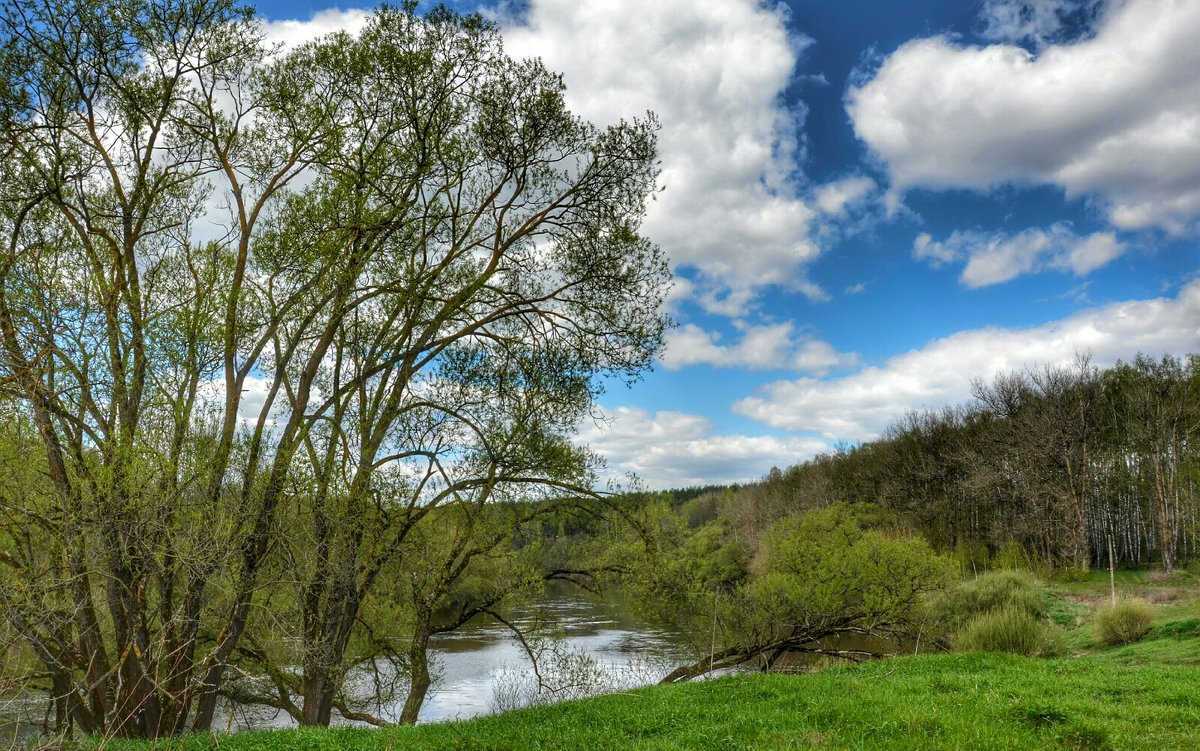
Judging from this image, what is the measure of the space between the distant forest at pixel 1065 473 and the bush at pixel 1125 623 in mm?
21016

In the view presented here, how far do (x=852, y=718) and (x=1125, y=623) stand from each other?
1417cm

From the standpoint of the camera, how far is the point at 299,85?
1148 centimetres

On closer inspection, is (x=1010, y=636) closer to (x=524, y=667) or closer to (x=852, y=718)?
(x=852, y=718)

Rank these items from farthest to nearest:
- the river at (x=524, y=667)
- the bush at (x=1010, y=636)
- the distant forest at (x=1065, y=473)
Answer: the distant forest at (x=1065, y=473) → the bush at (x=1010, y=636) → the river at (x=524, y=667)

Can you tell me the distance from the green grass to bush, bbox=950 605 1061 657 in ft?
12.7

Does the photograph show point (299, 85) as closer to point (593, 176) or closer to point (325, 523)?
point (593, 176)

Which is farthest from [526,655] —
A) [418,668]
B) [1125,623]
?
[1125,623]

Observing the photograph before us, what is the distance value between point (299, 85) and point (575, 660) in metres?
11.4

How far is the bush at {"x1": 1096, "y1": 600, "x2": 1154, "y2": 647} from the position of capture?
53.7 ft

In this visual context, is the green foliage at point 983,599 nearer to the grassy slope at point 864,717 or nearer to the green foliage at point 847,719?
the grassy slope at point 864,717

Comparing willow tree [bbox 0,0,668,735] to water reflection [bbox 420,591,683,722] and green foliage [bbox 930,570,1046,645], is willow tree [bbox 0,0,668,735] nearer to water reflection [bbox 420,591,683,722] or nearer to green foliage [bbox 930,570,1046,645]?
water reflection [bbox 420,591,683,722]

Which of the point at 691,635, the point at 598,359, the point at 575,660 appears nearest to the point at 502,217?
the point at 598,359

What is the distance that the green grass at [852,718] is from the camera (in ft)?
20.1

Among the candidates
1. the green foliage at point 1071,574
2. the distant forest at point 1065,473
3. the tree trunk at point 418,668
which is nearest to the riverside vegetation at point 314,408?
the tree trunk at point 418,668
